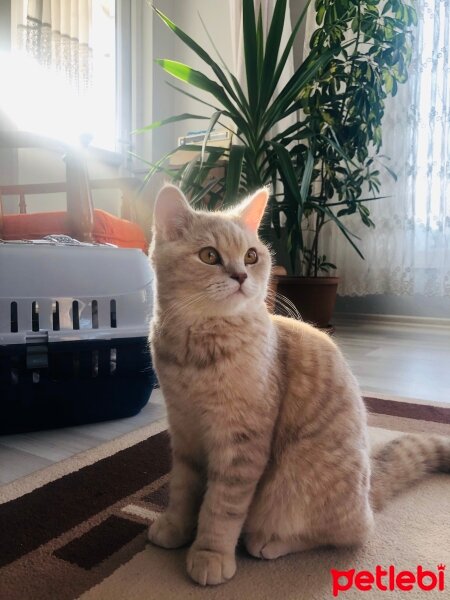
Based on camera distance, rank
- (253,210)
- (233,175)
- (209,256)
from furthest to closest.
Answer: (233,175), (253,210), (209,256)

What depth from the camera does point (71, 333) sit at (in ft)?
3.73

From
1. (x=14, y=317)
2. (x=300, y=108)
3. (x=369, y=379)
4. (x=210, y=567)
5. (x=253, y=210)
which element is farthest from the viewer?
(x=300, y=108)

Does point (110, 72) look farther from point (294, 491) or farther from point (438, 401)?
point (294, 491)

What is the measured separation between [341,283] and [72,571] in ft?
8.91

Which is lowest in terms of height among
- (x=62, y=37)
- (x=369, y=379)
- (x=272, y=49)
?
(x=369, y=379)

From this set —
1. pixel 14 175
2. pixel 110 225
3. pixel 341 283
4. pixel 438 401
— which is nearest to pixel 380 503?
pixel 438 401

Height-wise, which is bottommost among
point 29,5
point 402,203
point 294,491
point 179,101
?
point 294,491

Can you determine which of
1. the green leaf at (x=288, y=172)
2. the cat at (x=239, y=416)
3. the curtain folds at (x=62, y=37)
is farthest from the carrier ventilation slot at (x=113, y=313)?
the curtain folds at (x=62, y=37)

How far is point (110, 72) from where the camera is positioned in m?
3.50

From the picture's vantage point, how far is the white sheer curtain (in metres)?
2.78

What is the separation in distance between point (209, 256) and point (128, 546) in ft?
1.46

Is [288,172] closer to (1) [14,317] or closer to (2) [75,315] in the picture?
(2) [75,315]

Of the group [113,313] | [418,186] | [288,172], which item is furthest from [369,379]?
[418,186]

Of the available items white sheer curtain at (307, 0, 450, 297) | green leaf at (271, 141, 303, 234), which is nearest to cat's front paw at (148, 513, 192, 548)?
green leaf at (271, 141, 303, 234)
